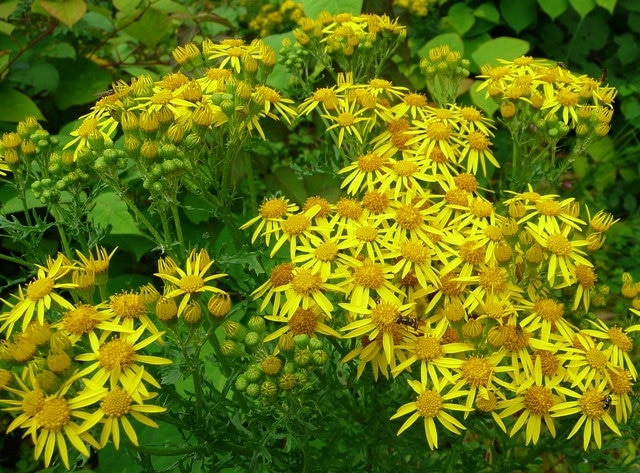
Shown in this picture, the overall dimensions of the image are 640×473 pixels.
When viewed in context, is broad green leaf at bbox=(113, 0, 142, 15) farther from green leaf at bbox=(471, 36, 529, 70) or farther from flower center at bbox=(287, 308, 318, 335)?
flower center at bbox=(287, 308, 318, 335)

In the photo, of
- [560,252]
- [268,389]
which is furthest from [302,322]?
[560,252]

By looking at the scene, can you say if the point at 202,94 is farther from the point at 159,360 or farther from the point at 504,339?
the point at 504,339

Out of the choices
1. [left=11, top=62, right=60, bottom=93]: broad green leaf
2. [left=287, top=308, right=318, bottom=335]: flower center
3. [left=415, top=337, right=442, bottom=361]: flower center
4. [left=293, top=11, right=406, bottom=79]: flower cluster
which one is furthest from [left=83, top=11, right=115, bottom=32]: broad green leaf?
[left=415, top=337, right=442, bottom=361]: flower center

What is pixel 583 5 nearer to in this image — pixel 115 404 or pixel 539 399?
pixel 539 399

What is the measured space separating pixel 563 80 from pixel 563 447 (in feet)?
5.17

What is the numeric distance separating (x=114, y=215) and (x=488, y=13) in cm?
340

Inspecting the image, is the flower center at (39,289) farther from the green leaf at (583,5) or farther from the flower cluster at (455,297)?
the green leaf at (583,5)

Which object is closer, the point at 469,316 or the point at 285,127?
the point at 469,316

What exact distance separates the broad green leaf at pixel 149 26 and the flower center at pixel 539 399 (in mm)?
3230

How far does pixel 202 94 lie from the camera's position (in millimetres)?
2473

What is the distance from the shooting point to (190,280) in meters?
1.96

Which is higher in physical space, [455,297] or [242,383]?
Result: [455,297]

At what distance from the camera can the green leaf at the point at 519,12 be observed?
200 inches

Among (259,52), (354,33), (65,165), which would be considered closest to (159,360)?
(65,165)
